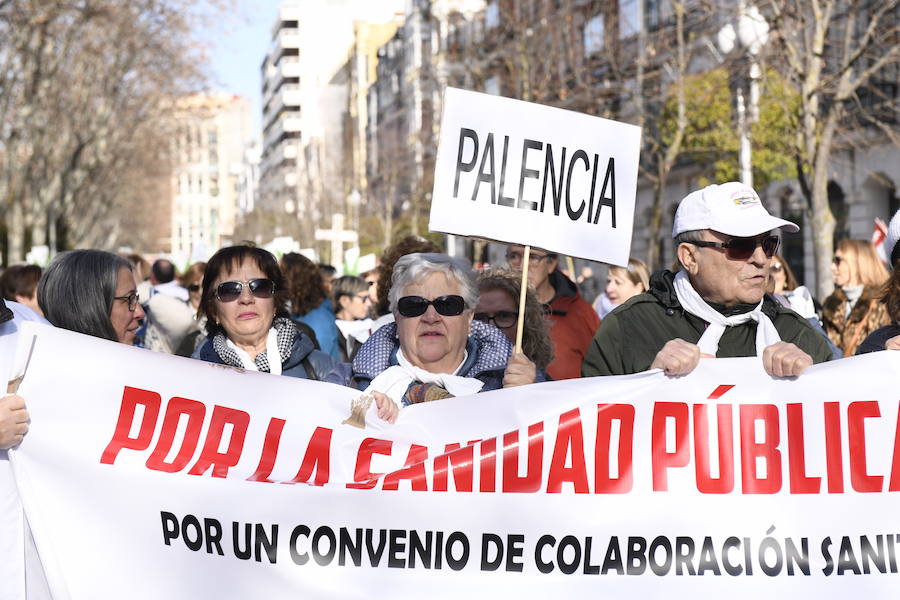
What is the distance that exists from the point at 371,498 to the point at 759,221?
1413 millimetres

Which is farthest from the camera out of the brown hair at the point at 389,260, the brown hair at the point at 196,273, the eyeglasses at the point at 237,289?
the brown hair at the point at 196,273

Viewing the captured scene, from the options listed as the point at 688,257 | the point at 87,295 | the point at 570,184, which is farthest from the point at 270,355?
the point at 688,257

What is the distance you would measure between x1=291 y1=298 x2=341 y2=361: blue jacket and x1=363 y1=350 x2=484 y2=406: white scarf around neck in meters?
3.51

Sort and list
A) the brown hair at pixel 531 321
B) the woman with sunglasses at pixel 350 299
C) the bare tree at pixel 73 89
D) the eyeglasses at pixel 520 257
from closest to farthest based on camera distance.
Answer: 1. the brown hair at pixel 531 321
2. the eyeglasses at pixel 520 257
3. the woman with sunglasses at pixel 350 299
4. the bare tree at pixel 73 89

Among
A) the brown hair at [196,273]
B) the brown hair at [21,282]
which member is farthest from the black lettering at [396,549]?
the brown hair at [196,273]

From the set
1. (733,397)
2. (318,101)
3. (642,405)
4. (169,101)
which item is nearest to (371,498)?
(642,405)

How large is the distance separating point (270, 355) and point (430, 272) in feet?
2.82

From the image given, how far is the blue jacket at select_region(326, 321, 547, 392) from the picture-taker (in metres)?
4.39

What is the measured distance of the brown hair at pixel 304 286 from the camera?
835 centimetres

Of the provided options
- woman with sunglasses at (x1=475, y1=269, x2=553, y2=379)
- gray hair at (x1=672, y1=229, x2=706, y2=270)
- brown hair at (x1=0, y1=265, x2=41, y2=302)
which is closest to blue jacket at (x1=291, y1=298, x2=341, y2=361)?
brown hair at (x1=0, y1=265, x2=41, y2=302)

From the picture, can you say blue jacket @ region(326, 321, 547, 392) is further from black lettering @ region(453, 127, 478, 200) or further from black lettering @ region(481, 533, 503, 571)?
black lettering @ region(481, 533, 503, 571)

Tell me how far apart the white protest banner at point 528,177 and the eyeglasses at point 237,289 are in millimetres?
1024

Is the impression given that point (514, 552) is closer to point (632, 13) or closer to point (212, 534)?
point (212, 534)

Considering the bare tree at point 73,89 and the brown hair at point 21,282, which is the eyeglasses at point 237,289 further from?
the bare tree at point 73,89
